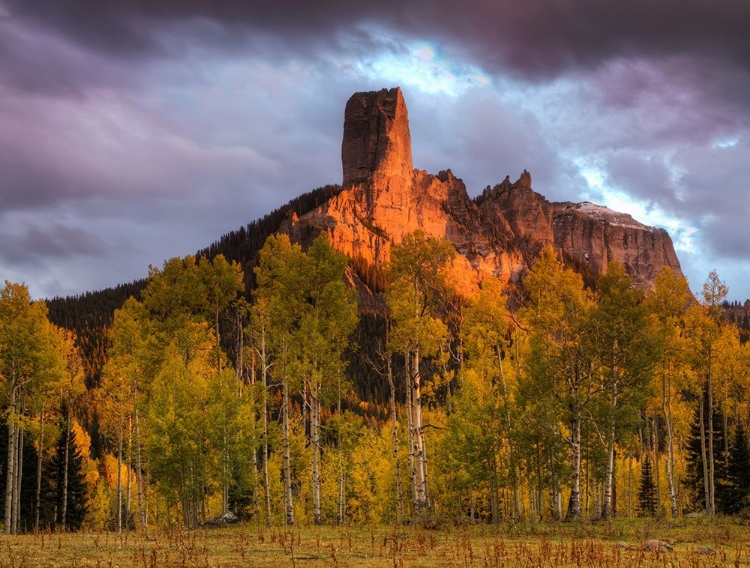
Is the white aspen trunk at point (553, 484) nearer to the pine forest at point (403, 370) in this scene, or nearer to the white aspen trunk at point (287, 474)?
the pine forest at point (403, 370)

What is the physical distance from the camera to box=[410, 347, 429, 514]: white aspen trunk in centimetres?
2731

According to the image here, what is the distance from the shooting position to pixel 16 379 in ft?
108

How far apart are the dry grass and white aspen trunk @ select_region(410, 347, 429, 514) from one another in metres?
2.67

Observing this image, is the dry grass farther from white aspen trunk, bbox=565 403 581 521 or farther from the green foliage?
the green foliage

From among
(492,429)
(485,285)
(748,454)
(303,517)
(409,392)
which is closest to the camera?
(409,392)

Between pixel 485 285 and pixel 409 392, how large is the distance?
1106 centimetres

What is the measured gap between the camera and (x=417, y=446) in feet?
92.2

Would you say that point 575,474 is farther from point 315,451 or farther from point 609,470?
point 315,451

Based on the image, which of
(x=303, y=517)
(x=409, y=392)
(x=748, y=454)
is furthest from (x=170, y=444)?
(x=748, y=454)

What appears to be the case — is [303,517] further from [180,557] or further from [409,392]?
[180,557]

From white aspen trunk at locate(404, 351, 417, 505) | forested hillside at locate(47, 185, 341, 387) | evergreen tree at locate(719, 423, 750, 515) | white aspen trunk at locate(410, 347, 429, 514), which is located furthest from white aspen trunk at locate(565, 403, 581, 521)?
forested hillside at locate(47, 185, 341, 387)

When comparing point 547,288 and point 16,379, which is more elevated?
point 547,288

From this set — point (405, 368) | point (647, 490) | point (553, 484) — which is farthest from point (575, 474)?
point (647, 490)

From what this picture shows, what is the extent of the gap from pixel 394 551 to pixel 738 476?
35741 millimetres
